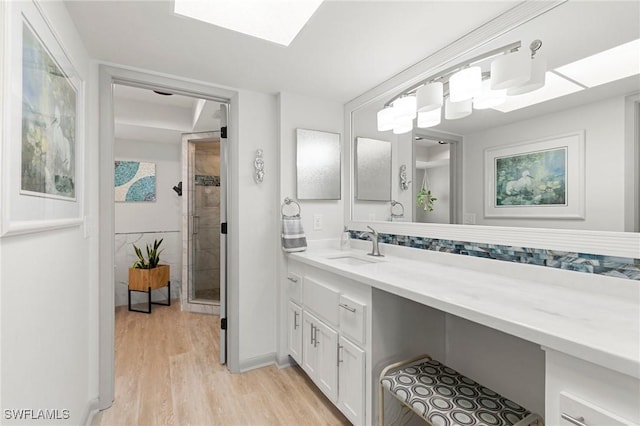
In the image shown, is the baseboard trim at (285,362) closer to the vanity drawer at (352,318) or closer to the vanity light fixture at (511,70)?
the vanity drawer at (352,318)

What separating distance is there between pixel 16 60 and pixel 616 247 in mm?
2060

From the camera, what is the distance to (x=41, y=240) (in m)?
1.07

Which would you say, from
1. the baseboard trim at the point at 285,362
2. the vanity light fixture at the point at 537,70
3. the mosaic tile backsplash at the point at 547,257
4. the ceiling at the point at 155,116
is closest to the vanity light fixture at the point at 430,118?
the vanity light fixture at the point at 537,70

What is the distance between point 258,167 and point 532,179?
5.68 feet

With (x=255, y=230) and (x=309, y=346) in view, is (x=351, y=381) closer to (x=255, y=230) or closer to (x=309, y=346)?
(x=309, y=346)

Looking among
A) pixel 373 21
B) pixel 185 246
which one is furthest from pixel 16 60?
pixel 185 246

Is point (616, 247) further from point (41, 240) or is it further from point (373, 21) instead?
point (41, 240)

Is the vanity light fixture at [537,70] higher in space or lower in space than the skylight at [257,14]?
lower

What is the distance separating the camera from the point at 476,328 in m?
1.58

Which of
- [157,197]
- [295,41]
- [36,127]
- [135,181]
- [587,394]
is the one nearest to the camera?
[587,394]

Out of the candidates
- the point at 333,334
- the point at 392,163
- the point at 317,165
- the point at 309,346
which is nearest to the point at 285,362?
the point at 309,346

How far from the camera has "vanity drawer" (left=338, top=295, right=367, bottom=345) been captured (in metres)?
1.47

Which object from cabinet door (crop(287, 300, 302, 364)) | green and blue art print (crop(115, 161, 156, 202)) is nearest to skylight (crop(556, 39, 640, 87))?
cabinet door (crop(287, 300, 302, 364))

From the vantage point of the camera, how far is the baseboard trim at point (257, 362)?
2.27m
